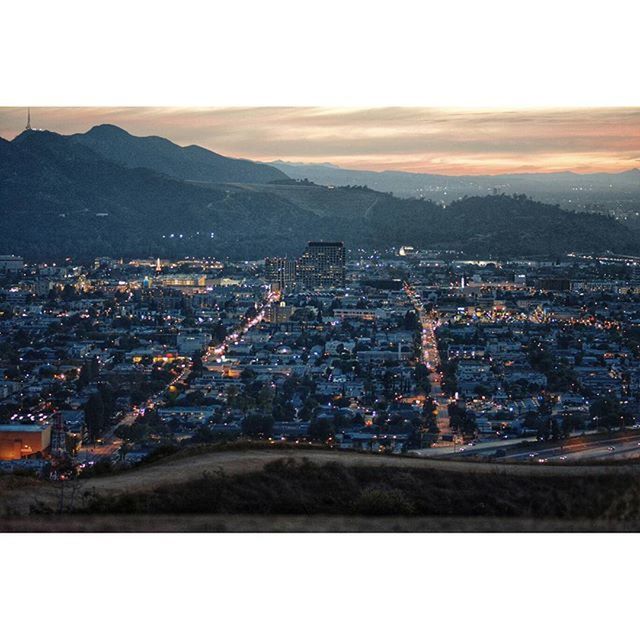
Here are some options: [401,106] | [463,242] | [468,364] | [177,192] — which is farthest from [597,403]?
[177,192]

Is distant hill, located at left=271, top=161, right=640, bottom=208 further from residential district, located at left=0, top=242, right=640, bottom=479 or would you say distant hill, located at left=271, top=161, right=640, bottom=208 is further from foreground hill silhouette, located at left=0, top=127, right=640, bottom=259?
residential district, located at left=0, top=242, right=640, bottom=479

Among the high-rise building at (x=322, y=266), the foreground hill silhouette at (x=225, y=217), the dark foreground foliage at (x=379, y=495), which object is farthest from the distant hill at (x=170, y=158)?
the dark foreground foliage at (x=379, y=495)

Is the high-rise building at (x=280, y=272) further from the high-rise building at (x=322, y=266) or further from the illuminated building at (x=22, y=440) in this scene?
the illuminated building at (x=22, y=440)

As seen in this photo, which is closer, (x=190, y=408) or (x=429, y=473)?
(x=429, y=473)

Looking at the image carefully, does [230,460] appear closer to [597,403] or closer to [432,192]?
[597,403]

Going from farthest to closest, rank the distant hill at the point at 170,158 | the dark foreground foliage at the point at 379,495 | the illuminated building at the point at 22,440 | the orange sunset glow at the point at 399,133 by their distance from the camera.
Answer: the distant hill at the point at 170,158, the orange sunset glow at the point at 399,133, the illuminated building at the point at 22,440, the dark foreground foliage at the point at 379,495

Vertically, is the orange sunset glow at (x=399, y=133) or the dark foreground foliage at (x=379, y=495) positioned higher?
the orange sunset glow at (x=399, y=133)
